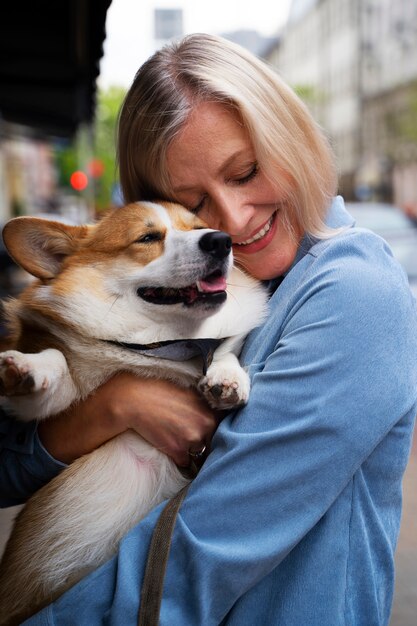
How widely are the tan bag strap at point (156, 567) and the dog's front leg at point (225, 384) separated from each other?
26cm

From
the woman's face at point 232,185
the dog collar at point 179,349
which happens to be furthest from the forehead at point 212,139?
the dog collar at point 179,349

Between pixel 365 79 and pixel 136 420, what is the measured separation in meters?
48.8

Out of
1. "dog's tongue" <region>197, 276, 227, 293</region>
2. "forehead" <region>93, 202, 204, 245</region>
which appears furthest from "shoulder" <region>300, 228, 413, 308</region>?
"forehead" <region>93, 202, 204, 245</region>

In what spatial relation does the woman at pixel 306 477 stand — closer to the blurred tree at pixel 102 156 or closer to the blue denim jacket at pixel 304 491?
the blue denim jacket at pixel 304 491

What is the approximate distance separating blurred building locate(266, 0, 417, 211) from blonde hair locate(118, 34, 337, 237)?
115 feet

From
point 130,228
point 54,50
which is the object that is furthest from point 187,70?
point 54,50

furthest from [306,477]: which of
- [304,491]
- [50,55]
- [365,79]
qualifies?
[365,79]

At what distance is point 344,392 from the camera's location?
135 centimetres

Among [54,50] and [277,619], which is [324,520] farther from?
[54,50]

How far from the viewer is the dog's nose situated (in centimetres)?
183

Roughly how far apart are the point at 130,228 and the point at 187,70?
492 mm

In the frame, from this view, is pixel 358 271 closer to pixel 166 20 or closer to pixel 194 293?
pixel 194 293

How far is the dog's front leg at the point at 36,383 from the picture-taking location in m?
1.68

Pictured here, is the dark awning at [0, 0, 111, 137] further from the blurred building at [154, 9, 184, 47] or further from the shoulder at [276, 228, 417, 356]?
the blurred building at [154, 9, 184, 47]
